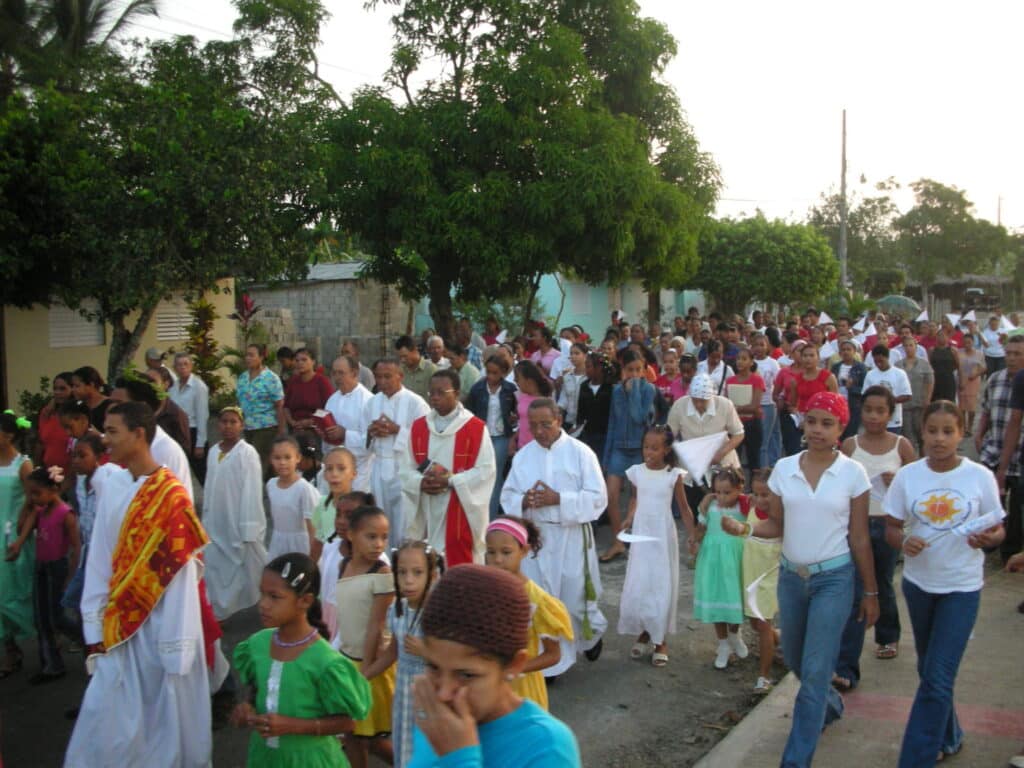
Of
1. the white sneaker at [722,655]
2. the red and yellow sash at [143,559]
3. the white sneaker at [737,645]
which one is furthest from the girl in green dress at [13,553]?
the white sneaker at [737,645]

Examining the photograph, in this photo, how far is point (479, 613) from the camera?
7.11 feet

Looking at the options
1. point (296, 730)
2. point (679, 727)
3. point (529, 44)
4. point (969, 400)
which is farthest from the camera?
point (529, 44)

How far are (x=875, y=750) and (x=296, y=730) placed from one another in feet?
9.80

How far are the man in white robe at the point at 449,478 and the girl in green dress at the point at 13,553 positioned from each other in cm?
244

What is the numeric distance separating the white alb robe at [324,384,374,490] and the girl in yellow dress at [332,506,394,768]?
2990 millimetres

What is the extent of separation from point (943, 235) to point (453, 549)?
53872 mm

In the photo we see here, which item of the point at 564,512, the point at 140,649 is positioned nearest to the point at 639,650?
the point at 564,512

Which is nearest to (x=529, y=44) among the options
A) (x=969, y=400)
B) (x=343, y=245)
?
(x=343, y=245)

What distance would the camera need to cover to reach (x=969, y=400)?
15320mm

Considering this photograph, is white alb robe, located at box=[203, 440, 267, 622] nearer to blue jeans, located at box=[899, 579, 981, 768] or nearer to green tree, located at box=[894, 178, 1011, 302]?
blue jeans, located at box=[899, 579, 981, 768]

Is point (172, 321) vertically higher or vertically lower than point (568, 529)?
higher

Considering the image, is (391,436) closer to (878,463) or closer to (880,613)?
(878,463)

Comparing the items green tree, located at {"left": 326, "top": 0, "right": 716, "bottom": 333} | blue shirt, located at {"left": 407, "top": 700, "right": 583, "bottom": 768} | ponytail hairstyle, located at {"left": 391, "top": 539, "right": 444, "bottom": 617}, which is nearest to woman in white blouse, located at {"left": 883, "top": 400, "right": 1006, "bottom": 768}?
ponytail hairstyle, located at {"left": 391, "top": 539, "right": 444, "bottom": 617}

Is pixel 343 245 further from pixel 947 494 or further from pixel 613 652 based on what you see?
pixel 947 494
